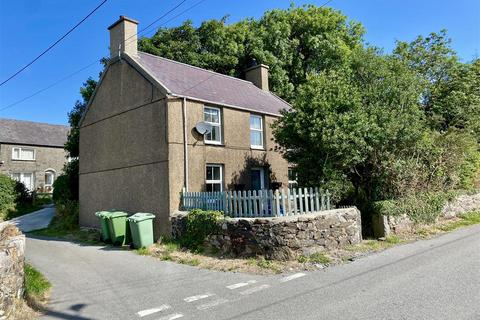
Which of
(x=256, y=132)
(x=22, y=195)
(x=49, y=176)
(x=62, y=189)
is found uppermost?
(x=256, y=132)

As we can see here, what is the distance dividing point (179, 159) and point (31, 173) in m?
27.4

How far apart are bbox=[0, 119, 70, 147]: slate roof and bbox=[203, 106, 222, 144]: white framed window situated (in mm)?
26051

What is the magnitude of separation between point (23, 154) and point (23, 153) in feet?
0.31

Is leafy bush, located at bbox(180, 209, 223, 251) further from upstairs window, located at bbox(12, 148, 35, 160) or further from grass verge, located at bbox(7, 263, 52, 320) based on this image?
upstairs window, located at bbox(12, 148, 35, 160)

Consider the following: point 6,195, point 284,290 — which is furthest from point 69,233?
point 284,290

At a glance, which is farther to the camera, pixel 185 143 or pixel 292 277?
pixel 185 143

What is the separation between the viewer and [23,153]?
3303 cm

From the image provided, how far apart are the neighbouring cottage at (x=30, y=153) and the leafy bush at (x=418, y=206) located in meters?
31.0

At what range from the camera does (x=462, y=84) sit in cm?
2430

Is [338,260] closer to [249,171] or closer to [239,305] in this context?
[239,305]

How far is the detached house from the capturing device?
13.2 metres

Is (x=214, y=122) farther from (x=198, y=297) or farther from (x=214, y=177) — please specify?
(x=198, y=297)

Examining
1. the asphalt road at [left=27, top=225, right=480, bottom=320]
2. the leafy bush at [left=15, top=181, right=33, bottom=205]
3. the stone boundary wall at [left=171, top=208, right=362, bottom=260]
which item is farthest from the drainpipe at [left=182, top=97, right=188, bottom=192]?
the leafy bush at [left=15, top=181, right=33, bottom=205]

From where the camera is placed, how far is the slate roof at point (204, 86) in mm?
14539
